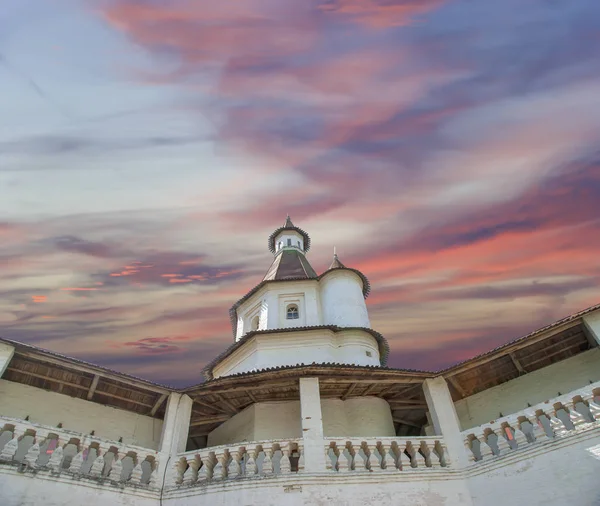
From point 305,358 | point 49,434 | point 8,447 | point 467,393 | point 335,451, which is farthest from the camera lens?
point 305,358

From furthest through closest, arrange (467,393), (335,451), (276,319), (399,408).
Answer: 1. (276,319)
2. (399,408)
3. (467,393)
4. (335,451)

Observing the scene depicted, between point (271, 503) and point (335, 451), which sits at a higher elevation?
point (335, 451)

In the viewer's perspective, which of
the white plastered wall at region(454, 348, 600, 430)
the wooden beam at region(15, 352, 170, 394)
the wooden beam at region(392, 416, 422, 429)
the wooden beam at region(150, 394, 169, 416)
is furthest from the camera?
the wooden beam at region(392, 416, 422, 429)

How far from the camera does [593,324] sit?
Result: 40.5 ft

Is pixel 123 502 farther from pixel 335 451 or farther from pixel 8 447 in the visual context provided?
pixel 335 451

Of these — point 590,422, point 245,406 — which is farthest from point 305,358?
point 590,422

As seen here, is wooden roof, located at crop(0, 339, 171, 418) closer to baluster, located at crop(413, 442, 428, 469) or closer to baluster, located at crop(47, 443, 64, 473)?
baluster, located at crop(47, 443, 64, 473)

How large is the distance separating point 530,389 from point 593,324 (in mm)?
2980

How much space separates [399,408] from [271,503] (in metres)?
6.81

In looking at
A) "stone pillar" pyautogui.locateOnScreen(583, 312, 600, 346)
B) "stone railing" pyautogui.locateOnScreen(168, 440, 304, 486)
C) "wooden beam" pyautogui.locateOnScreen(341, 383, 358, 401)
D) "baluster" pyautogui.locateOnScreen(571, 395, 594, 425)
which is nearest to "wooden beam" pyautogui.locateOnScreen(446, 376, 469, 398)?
"wooden beam" pyautogui.locateOnScreen(341, 383, 358, 401)

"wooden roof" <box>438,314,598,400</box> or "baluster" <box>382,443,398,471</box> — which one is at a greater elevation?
"wooden roof" <box>438,314,598,400</box>

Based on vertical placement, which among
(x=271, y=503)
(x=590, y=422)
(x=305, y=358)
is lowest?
(x=271, y=503)

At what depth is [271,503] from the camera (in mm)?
10859

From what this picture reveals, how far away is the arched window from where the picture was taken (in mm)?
21592
